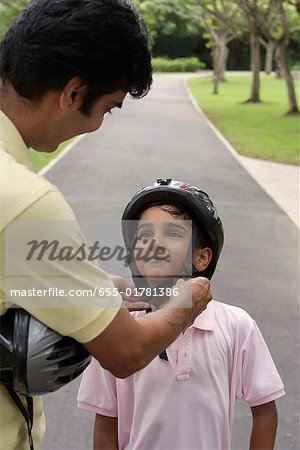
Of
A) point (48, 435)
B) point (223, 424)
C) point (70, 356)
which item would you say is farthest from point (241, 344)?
point (48, 435)

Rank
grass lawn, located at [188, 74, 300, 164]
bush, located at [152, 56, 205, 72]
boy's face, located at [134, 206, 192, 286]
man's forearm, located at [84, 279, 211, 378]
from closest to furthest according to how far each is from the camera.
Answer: man's forearm, located at [84, 279, 211, 378] → boy's face, located at [134, 206, 192, 286] → grass lawn, located at [188, 74, 300, 164] → bush, located at [152, 56, 205, 72]

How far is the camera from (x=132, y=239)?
2.36m

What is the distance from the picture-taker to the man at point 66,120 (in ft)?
4.91

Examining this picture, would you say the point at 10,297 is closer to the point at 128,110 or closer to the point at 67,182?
the point at 67,182

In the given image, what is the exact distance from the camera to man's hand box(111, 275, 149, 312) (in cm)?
211

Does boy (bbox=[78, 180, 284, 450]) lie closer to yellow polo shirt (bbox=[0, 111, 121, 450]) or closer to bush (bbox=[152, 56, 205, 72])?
yellow polo shirt (bbox=[0, 111, 121, 450])

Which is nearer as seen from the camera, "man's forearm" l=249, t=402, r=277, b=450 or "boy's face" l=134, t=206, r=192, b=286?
"boy's face" l=134, t=206, r=192, b=286

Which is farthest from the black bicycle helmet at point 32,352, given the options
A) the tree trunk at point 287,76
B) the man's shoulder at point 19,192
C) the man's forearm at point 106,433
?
the tree trunk at point 287,76

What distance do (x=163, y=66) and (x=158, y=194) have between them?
6168 cm

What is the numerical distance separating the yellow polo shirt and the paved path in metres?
2.34

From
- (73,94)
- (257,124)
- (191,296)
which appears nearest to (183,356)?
(191,296)

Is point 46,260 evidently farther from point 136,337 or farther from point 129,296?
point 129,296

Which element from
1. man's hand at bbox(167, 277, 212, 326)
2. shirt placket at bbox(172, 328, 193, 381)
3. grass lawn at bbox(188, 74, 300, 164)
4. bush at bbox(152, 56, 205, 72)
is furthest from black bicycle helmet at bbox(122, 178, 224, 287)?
bush at bbox(152, 56, 205, 72)

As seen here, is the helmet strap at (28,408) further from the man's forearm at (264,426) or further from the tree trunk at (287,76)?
the tree trunk at (287,76)
